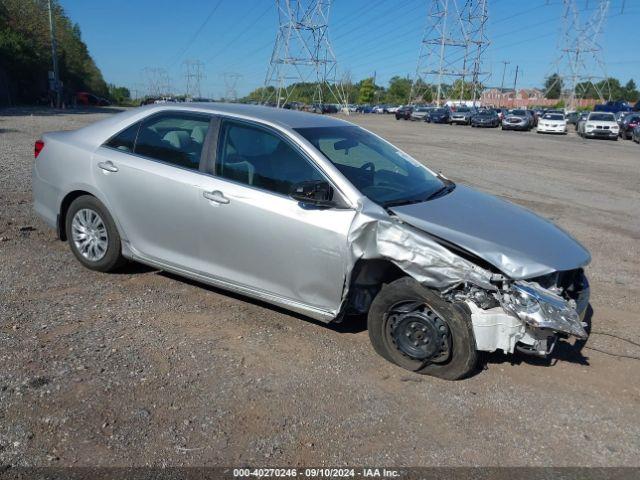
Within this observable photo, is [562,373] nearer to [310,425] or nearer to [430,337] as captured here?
[430,337]

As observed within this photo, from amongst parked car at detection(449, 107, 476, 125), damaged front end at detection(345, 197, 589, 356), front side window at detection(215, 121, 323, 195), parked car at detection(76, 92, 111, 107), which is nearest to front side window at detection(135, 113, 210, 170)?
front side window at detection(215, 121, 323, 195)

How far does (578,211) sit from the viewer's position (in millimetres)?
9875

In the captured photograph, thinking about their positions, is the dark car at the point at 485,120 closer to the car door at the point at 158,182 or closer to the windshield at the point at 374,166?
the windshield at the point at 374,166

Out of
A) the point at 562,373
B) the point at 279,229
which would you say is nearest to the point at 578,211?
the point at 562,373

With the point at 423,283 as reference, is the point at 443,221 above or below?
above

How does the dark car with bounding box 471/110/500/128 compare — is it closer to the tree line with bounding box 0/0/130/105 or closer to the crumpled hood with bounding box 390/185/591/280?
the tree line with bounding box 0/0/130/105

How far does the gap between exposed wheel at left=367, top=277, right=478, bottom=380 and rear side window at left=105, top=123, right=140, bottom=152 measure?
8.67ft

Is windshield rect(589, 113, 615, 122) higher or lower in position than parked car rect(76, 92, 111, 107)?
higher

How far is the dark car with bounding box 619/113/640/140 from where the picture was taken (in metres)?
33.5

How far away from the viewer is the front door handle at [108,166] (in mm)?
4984

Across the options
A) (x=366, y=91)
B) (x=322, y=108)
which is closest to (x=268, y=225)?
(x=322, y=108)

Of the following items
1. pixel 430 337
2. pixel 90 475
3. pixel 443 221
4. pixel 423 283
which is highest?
pixel 443 221

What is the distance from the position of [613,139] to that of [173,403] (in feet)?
117

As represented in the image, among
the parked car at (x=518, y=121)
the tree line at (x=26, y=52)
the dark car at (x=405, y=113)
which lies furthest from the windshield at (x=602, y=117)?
the tree line at (x=26, y=52)
